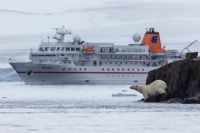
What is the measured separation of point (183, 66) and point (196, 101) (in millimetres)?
4773

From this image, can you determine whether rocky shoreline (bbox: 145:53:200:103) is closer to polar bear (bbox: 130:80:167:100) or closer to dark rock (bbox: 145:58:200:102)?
dark rock (bbox: 145:58:200:102)

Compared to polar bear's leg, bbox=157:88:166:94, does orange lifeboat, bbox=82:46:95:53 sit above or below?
above

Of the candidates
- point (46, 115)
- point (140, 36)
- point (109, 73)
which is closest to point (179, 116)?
point (46, 115)

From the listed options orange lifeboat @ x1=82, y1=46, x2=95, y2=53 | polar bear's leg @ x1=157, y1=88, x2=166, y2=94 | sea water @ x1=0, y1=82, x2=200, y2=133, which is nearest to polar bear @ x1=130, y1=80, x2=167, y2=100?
polar bear's leg @ x1=157, y1=88, x2=166, y2=94

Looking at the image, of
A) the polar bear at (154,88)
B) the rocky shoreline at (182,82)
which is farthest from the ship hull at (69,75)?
the rocky shoreline at (182,82)

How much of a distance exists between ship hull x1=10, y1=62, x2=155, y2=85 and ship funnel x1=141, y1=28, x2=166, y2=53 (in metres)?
8.03

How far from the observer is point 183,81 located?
63.4m

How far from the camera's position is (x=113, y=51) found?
489 feet

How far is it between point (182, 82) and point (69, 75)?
81.7 metres

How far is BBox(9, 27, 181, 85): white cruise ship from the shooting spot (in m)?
144

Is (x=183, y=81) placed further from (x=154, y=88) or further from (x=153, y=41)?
(x=153, y=41)

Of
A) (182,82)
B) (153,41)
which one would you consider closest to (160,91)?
(182,82)

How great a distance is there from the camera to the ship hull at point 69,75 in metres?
144

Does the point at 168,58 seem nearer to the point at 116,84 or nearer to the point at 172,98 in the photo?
the point at 116,84
